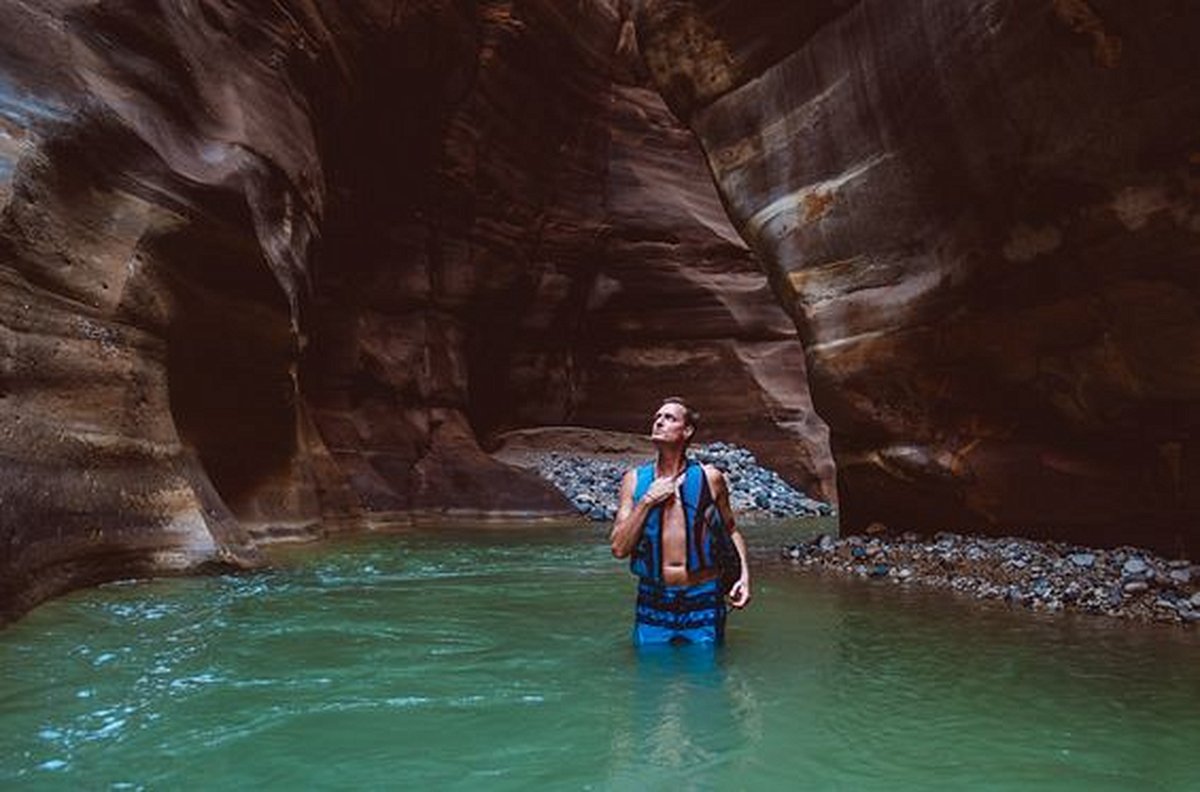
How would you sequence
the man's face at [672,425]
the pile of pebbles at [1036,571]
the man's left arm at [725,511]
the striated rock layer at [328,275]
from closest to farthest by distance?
the man's left arm at [725,511]
the man's face at [672,425]
the pile of pebbles at [1036,571]
the striated rock layer at [328,275]

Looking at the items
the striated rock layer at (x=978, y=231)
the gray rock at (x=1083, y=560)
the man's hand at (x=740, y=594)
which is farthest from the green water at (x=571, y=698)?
the striated rock layer at (x=978, y=231)

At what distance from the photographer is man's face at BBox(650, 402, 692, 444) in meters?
5.13

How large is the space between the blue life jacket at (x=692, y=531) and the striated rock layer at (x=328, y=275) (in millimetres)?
4163

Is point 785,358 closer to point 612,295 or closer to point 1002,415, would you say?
point 612,295

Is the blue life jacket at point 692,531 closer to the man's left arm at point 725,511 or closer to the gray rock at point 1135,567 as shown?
the man's left arm at point 725,511

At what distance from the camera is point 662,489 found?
195 inches

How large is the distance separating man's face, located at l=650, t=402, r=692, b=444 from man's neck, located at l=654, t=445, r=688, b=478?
0.06 metres

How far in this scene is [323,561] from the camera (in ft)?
32.7

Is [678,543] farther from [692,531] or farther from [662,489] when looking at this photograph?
[662,489]

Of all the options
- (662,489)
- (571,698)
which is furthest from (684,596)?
(571,698)

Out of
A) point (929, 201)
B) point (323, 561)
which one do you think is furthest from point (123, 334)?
point (929, 201)

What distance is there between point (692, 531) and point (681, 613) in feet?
1.55

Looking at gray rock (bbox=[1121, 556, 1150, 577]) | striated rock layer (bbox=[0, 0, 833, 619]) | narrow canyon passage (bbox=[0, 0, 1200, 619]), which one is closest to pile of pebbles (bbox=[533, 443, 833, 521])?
striated rock layer (bbox=[0, 0, 833, 619])

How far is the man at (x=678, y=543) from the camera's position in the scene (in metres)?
5.04
